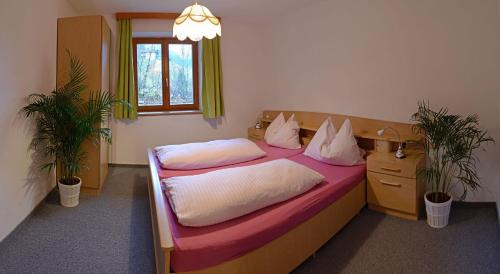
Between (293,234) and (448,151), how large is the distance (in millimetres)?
1510

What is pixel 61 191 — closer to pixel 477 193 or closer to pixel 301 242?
pixel 301 242

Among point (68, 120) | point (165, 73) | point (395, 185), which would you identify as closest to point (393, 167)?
point (395, 185)

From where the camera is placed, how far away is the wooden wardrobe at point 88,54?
321 centimetres

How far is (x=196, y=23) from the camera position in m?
2.35

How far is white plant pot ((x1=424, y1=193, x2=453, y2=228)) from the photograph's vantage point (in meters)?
2.40

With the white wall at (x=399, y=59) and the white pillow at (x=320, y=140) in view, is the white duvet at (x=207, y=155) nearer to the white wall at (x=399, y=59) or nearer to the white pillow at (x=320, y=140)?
the white pillow at (x=320, y=140)

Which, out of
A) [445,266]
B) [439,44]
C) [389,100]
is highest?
[439,44]

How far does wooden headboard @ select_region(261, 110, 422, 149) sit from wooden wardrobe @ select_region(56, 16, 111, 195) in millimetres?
2480

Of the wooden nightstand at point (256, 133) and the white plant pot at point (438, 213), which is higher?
the wooden nightstand at point (256, 133)

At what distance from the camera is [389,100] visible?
311 cm

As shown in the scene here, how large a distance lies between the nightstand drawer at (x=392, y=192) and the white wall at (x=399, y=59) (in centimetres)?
73

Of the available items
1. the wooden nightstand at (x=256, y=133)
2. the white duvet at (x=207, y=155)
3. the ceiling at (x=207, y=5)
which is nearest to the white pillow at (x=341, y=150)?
the white duvet at (x=207, y=155)

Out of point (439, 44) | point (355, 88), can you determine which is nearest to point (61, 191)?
point (355, 88)

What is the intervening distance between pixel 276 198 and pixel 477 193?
6.82ft
